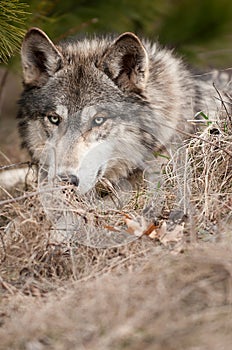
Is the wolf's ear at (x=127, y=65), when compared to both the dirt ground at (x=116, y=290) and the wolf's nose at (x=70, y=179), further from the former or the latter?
the dirt ground at (x=116, y=290)

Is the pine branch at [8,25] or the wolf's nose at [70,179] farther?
the pine branch at [8,25]

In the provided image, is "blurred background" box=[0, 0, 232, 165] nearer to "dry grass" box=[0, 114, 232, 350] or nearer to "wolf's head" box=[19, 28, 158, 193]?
"wolf's head" box=[19, 28, 158, 193]

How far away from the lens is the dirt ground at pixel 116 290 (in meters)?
2.74

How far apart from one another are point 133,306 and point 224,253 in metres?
0.58

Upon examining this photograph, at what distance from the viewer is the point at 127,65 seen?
496cm

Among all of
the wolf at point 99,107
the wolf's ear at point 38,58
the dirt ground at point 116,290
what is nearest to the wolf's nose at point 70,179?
the wolf at point 99,107

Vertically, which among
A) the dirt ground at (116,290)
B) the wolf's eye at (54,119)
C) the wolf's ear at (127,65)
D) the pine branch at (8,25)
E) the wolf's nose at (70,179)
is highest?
the pine branch at (8,25)

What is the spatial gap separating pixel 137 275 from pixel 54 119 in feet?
6.69

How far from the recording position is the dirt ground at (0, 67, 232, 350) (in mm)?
2742

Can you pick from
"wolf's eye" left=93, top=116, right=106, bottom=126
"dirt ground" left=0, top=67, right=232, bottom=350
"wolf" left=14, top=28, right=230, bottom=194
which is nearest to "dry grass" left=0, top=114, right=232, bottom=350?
"dirt ground" left=0, top=67, right=232, bottom=350

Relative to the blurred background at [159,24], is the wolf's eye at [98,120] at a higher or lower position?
lower

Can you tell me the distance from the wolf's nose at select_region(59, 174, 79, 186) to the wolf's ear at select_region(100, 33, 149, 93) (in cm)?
92

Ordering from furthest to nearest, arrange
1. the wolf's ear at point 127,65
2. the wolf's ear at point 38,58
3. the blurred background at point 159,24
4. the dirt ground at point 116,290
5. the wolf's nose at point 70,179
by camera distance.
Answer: the blurred background at point 159,24, the wolf's ear at point 38,58, the wolf's ear at point 127,65, the wolf's nose at point 70,179, the dirt ground at point 116,290

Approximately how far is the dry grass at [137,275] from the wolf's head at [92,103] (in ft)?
1.45
